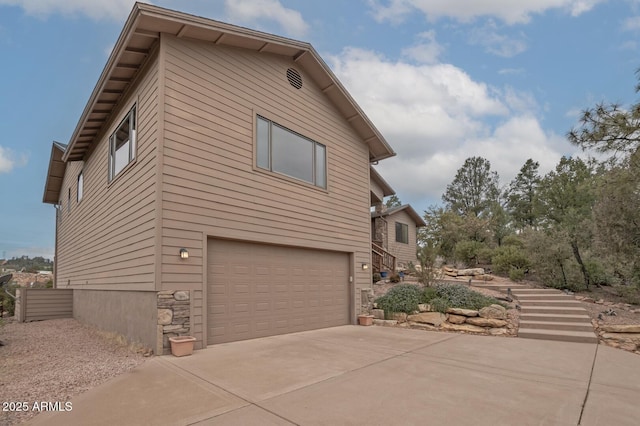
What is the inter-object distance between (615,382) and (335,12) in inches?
469

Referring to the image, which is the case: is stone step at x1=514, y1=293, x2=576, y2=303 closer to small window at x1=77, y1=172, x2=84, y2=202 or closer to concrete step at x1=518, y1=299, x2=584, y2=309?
concrete step at x1=518, y1=299, x2=584, y2=309

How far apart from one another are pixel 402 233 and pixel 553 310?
13138mm

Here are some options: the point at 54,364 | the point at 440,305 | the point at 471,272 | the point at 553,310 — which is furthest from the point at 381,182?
the point at 54,364

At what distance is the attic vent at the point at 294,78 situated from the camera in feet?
29.3

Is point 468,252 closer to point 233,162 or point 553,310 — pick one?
point 553,310

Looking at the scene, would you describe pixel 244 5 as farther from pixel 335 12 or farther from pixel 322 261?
pixel 322 261

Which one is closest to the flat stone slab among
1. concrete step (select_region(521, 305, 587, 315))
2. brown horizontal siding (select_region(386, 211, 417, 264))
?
concrete step (select_region(521, 305, 587, 315))

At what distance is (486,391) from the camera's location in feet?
13.6

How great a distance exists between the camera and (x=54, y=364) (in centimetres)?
541

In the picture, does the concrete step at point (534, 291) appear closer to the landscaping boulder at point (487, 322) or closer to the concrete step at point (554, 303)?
the concrete step at point (554, 303)

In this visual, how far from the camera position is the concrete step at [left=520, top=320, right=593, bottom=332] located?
7.55 metres

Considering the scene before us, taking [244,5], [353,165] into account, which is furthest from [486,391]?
[244,5]

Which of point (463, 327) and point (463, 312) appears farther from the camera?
point (463, 312)

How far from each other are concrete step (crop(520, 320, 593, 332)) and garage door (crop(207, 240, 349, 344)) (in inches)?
165
